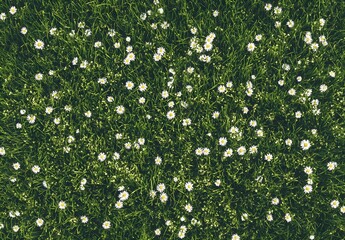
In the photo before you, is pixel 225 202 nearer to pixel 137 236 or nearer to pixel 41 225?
pixel 137 236

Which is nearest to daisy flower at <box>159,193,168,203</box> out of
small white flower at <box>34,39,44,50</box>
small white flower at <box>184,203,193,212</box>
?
small white flower at <box>184,203,193,212</box>

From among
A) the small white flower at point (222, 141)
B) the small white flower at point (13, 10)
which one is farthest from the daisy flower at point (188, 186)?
the small white flower at point (13, 10)

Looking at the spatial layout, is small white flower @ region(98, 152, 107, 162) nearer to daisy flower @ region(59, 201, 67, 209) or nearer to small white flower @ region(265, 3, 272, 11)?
daisy flower @ region(59, 201, 67, 209)

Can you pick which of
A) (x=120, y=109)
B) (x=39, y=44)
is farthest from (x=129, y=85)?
(x=39, y=44)

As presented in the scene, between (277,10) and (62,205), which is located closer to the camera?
(62,205)

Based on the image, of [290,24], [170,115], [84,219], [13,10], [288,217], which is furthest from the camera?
[13,10]

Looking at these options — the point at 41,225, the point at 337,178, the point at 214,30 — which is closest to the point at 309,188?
the point at 337,178

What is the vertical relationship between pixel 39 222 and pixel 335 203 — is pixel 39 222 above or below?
above

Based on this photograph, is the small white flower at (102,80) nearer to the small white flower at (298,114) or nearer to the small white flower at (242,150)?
the small white flower at (242,150)

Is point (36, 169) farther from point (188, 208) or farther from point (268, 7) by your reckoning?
point (268, 7)
